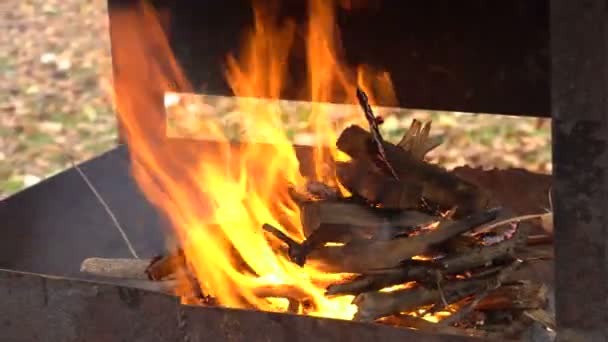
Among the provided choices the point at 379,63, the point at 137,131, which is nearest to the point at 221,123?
the point at 137,131

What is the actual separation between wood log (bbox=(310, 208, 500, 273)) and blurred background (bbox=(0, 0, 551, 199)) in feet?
6.67

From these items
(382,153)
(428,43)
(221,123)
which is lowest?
(221,123)

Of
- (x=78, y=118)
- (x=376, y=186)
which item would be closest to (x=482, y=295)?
(x=376, y=186)

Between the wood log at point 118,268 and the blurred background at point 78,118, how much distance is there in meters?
1.82

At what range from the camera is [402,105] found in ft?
9.92

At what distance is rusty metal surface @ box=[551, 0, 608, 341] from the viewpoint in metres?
1.87

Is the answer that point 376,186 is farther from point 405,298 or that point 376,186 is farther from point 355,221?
point 405,298

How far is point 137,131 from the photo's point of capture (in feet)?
11.2

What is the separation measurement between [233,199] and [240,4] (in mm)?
640

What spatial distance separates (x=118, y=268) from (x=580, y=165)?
3.72 feet

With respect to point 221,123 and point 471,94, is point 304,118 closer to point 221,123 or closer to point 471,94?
point 221,123

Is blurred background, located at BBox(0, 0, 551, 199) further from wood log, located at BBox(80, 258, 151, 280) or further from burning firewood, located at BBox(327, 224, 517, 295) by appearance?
burning firewood, located at BBox(327, 224, 517, 295)

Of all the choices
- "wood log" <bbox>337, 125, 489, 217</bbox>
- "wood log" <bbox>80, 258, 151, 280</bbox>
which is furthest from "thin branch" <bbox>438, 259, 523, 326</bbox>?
"wood log" <bbox>80, 258, 151, 280</bbox>

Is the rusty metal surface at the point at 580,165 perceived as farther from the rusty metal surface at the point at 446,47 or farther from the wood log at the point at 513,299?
the rusty metal surface at the point at 446,47
